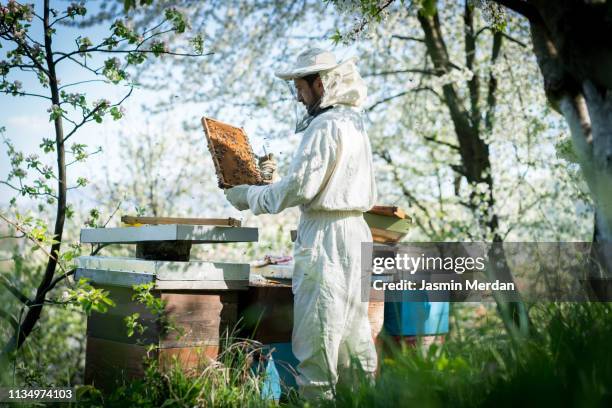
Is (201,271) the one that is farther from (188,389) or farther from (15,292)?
(15,292)

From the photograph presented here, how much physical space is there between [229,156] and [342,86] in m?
0.70

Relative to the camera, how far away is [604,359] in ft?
5.78

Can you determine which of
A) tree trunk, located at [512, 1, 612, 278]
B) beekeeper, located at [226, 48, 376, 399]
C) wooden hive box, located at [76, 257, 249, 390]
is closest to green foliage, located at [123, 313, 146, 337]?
wooden hive box, located at [76, 257, 249, 390]

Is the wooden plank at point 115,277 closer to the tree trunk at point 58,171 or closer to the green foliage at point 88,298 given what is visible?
the green foliage at point 88,298

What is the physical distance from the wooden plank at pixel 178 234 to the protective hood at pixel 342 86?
0.76 m

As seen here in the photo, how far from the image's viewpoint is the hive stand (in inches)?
117

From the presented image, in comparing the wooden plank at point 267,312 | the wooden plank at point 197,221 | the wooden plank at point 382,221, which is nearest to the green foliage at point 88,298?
the wooden plank at point 197,221

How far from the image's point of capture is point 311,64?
3.20 metres

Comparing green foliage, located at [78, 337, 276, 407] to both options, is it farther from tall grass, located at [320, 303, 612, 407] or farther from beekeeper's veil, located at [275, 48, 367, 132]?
beekeeper's veil, located at [275, 48, 367, 132]

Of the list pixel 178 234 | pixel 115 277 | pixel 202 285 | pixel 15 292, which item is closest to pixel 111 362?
pixel 115 277

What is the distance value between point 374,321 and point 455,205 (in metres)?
5.94

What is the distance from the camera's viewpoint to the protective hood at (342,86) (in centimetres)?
322

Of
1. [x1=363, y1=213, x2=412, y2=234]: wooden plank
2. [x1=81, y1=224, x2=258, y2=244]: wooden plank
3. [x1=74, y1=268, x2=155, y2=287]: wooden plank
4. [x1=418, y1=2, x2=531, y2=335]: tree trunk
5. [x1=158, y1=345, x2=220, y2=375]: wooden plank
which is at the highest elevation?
[x1=418, y1=2, x2=531, y2=335]: tree trunk

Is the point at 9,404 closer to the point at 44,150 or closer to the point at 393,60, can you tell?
the point at 44,150
